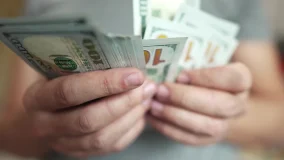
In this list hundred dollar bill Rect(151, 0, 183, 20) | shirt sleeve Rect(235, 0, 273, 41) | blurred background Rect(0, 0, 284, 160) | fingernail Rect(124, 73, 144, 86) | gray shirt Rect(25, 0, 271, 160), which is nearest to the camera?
fingernail Rect(124, 73, 144, 86)

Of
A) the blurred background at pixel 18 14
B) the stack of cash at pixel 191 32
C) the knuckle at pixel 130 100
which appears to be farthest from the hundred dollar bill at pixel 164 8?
the blurred background at pixel 18 14

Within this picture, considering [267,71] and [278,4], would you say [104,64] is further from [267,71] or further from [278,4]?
[278,4]

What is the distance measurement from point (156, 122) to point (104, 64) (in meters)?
0.32

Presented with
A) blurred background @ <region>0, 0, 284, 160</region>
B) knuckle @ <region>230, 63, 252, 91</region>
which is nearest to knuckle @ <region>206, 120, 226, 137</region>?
knuckle @ <region>230, 63, 252, 91</region>

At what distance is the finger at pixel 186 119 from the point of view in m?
0.71

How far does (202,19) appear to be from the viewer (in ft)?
2.40

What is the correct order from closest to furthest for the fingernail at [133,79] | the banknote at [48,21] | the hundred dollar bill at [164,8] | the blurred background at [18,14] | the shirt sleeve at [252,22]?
1. the banknote at [48,21]
2. the fingernail at [133,79]
3. the hundred dollar bill at [164,8]
4. the shirt sleeve at [252,22]
5. the blurred background at [18,14]

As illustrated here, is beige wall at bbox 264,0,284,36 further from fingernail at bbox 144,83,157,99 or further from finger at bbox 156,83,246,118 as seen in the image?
fingernail at bbox 144,83,157,99

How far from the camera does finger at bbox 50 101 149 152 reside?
64cm

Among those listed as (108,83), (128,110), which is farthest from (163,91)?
(108,83)

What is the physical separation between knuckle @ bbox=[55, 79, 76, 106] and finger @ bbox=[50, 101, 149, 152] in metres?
0.13

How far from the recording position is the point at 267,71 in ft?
3.37

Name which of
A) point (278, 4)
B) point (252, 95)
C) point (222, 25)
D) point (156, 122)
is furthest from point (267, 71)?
point (278, 4)

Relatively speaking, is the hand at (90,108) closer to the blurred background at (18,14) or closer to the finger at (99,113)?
the finger at (99,113)
